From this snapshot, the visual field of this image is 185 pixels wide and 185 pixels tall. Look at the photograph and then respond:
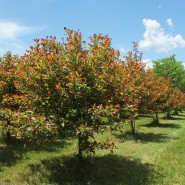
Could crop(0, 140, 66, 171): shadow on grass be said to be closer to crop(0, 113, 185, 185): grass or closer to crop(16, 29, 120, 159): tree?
crop(0, 113, 185, 185): grass

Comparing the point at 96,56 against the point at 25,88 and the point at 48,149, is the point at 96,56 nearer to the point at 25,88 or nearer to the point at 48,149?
the point at 25,88

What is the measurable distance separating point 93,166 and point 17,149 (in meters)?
5.63

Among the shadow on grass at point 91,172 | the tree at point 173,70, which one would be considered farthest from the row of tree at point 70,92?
the tree at point 173,70

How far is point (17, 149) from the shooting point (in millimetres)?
15398

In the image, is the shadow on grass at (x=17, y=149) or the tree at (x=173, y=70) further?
the tree at (x=173, y=70)

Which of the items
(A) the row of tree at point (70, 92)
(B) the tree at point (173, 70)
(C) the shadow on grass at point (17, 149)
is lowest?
(C) the shadow on grass at point (17, 149)

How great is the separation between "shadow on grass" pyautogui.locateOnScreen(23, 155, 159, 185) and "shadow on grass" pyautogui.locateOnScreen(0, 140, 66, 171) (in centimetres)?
149

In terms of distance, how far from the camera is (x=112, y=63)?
1080 centimetres

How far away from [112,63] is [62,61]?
2.09 m

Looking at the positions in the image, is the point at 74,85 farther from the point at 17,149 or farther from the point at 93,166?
the point at 17,149

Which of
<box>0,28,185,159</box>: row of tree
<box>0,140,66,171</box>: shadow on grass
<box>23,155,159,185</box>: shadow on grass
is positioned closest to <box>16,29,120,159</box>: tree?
<box>0,28,185,159</box>: row of tree

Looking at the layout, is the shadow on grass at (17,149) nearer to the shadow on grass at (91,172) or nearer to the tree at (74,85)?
the shadow on grass at (91,172)

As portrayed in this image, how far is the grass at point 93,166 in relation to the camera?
10.3m

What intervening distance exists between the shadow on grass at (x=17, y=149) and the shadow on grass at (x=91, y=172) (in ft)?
4.88
